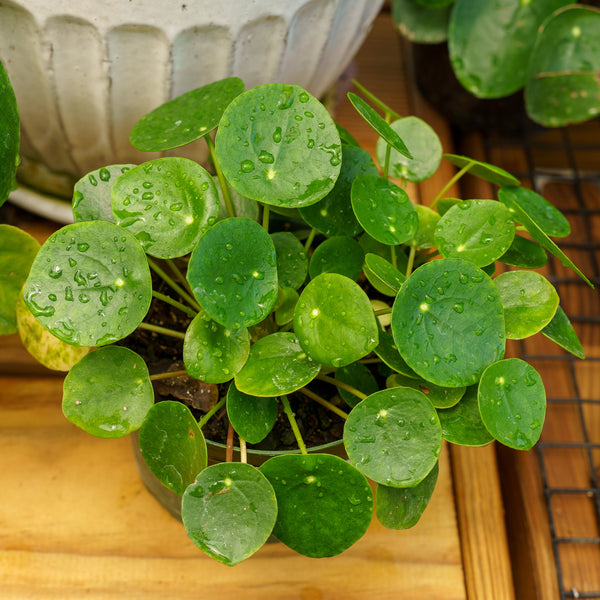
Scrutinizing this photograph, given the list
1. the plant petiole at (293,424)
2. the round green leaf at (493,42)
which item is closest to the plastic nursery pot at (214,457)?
the plant petiole at (293,424)

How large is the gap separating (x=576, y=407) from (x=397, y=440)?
0.47 meters

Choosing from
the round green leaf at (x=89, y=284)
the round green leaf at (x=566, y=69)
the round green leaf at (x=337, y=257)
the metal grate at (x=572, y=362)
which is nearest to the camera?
the round green leaf at (x=89, y=284)

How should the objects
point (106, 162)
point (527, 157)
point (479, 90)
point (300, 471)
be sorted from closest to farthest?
point (300, 471), point (106, 162), point (479, 90), point (527, 157)

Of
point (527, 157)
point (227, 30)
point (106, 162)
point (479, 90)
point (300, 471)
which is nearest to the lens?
point (300, 471)

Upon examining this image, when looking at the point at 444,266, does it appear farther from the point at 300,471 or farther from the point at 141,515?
the point at 141,515

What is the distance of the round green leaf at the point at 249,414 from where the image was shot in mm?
491

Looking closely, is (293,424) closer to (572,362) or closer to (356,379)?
(356,379)

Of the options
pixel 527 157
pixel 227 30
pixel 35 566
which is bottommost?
pixel 35 566

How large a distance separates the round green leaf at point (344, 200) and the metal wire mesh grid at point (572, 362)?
40cm

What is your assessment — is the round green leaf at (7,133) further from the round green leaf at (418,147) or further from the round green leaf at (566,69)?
the round green leaf at (566,69)

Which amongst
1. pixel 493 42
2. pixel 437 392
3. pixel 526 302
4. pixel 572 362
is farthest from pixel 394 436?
pixel 493 42

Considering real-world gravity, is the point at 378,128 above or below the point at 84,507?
above

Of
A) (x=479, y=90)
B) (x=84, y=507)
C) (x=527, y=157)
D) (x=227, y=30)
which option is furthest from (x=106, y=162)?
(x=527, y=157)

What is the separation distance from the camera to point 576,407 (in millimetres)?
847
